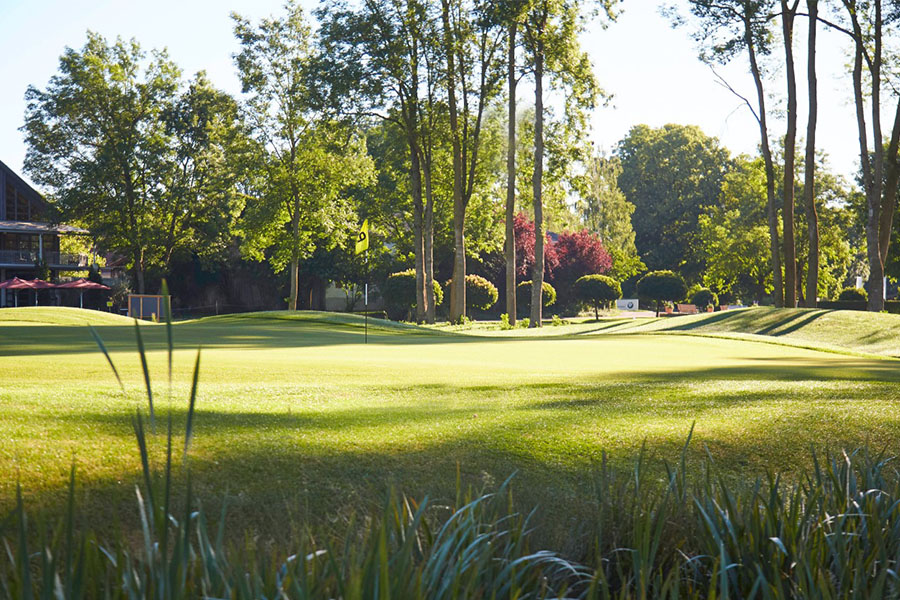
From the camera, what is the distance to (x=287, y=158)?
41.2 m

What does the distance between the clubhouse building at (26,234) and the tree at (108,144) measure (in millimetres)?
5803

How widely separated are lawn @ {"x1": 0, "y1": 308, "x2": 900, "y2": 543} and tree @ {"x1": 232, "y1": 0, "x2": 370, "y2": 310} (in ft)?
99.9

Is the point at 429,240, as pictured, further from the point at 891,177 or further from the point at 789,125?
the point at 891,177

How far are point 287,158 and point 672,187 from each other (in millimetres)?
44630

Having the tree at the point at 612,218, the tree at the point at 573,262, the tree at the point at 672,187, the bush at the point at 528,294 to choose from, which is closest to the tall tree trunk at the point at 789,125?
the bush at the point at 528,294

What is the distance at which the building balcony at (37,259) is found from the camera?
51.4 meters

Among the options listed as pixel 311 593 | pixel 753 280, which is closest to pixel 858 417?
pixel 311 593

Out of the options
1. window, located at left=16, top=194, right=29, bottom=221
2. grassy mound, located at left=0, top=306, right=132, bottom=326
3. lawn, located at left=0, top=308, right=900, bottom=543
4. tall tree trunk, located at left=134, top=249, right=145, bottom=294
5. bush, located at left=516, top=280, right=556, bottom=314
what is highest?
window, located at left=16, top=194, right=29, bottom=221

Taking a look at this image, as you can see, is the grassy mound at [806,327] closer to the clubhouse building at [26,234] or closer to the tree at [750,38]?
the tree at [750,38]

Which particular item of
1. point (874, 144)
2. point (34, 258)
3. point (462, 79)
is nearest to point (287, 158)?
point (462, 79)

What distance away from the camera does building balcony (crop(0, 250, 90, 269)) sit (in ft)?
169

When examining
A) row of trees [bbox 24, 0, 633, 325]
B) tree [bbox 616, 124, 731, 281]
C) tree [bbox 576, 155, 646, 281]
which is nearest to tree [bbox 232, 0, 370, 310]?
row of trees [bbox 24, 0, 633, 325]

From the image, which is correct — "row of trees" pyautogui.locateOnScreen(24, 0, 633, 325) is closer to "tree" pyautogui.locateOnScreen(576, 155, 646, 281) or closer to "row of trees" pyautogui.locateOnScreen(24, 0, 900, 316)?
"row of trees" pyautogui.locateOnScreen(24, 0, 900, 316)

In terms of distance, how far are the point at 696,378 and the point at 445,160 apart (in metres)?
29.1
